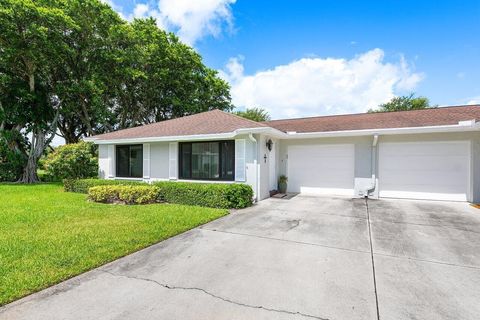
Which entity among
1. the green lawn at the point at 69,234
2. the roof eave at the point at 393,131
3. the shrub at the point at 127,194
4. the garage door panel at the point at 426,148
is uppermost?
the roof eave at the point at 393,131

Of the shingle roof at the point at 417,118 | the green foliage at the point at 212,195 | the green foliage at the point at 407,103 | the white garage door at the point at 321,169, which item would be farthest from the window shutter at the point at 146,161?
the green foliage at the point at 407,103

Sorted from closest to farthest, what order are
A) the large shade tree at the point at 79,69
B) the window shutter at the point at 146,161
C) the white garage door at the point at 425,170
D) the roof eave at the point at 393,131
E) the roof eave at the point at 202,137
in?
the roof eave at the point at 393,131 → the roof eave at the point at 202,137 → the white garage door at the point at 425,170 → the window shutter at the point at 146,161 → the large shade tree at the point at 79,69

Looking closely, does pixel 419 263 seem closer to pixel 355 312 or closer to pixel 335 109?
pixel 355 312

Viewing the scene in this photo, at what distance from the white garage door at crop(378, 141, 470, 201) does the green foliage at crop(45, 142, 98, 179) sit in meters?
14.3

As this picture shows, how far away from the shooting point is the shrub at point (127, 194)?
873 cm

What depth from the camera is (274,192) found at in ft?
34.9

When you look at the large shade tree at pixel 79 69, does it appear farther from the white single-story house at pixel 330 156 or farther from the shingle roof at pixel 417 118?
the shingle roof at pixel 417 118

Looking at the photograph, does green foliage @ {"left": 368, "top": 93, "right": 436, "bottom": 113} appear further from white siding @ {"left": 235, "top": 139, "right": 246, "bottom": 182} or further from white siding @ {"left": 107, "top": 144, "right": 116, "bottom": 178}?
white siding @ {"left": 107, "top": 144, "right": 116, "bottom": 178}

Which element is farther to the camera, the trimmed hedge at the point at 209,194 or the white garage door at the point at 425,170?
the white garage door at the point at 425,170

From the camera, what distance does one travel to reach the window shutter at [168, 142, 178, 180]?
10336 millimetres

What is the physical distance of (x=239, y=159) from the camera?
9.12 meters

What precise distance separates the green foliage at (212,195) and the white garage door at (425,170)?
5.63 metres

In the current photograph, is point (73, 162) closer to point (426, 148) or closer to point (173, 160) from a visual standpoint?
point (173, 160)

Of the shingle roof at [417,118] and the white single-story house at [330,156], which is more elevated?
the shingle roof at [417,118]
